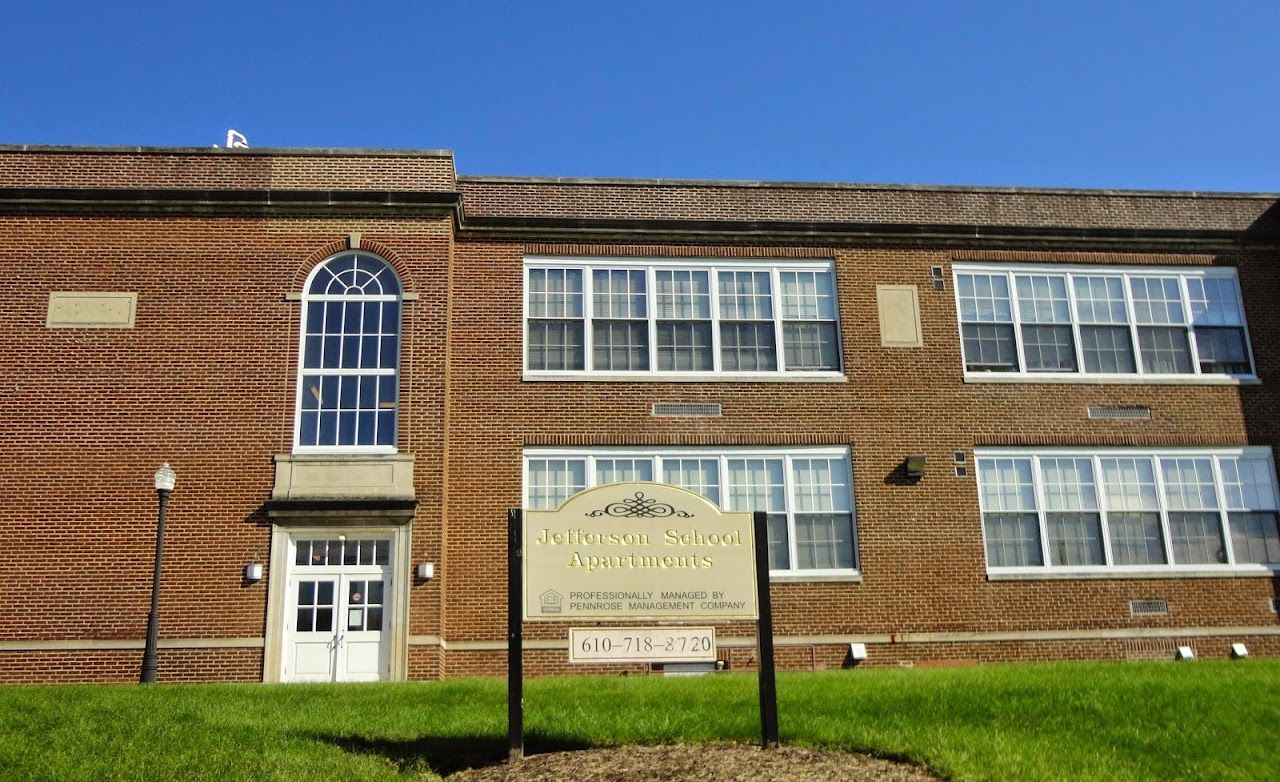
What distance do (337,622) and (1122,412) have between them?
12.9 m

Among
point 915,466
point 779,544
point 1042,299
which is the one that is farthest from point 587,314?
point 1042,299

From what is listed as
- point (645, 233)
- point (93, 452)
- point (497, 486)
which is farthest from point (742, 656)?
point (93, 452)

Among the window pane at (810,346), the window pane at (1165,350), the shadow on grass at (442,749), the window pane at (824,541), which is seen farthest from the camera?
the window pane at (1165,350)

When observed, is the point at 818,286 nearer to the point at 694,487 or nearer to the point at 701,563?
the point at 694,487

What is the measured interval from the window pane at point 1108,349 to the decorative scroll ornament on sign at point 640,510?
1223 centimetres

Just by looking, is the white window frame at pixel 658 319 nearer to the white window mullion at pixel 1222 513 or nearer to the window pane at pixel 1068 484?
the window pane at pixel 1068 484

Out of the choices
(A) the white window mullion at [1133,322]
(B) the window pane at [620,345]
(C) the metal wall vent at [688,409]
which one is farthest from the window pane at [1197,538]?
(B) the window pane at [620,345]

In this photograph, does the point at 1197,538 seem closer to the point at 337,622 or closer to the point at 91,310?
the point at 337,622

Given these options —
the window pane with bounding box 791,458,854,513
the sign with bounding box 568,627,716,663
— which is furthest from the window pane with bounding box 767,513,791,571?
the sign with bounding box 568,627,716,663

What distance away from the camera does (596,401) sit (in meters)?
18.2

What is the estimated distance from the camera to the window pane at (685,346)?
18641mm

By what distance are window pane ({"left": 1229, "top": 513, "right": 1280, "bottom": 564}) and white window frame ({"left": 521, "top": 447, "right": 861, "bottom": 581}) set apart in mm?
6336

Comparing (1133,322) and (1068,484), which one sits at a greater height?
(1133,322)

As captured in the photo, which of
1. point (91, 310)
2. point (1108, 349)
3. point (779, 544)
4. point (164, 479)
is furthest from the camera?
point (1108, 349)
